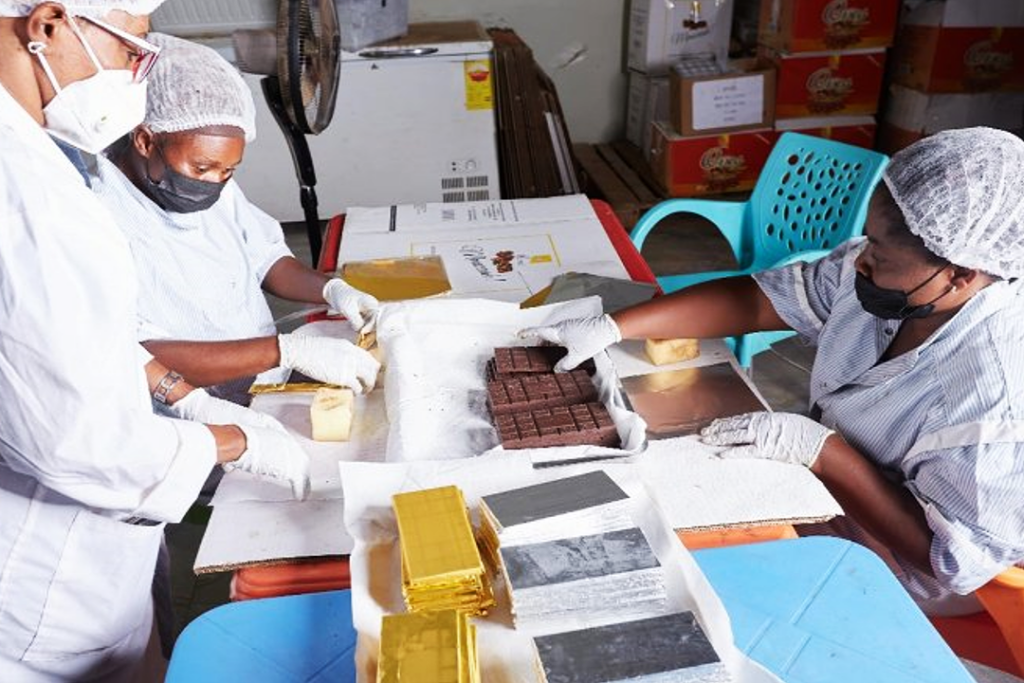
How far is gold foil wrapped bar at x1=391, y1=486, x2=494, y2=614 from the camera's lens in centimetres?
101

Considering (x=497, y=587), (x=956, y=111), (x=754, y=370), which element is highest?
(x=497, y=587)

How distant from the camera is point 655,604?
103cm

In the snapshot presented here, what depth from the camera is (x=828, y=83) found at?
445 cm

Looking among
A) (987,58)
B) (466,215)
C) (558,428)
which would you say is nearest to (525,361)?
(558,428)

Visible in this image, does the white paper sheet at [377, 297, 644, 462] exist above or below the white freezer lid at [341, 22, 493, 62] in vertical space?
below

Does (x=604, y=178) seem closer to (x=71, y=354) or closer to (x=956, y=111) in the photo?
(x=956, y=111)

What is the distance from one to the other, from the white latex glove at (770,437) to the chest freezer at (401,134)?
10.4 ft

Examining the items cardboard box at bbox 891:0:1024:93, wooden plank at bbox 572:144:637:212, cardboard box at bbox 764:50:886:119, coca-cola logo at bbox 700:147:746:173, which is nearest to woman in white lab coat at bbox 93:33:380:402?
wooden plank at bbox 572:144:637:212

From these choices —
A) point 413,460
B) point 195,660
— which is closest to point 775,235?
point 413,460

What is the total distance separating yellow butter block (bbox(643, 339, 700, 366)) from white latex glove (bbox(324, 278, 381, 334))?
0.62 metres

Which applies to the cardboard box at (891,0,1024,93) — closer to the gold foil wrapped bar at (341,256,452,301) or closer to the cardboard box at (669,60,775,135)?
the cardboard box at (669,60,775,135)

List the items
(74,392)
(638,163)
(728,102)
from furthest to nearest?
(638,163)
(728,102)
(74,392)

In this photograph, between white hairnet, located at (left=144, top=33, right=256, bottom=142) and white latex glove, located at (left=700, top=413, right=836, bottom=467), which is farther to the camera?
white hairnet, located at (left=144, top=33, right=256, bottom=142)

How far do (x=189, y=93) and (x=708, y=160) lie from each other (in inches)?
136
